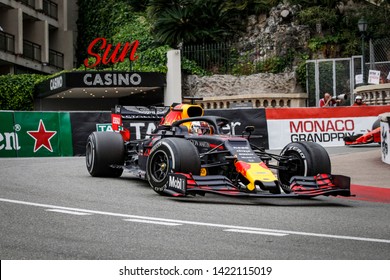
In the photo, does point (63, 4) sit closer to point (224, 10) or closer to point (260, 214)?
point (224, 10)

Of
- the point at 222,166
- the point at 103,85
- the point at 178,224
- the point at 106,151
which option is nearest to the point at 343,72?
the point at 103,85

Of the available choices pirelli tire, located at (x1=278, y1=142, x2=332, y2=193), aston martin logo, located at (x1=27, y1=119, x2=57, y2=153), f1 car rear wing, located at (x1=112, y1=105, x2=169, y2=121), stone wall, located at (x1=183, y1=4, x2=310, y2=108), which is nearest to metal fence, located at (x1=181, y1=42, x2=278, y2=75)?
stone wall, located at (x1=183, y1=4, x2=310, y2=108)

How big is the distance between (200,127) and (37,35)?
3703 centimetres

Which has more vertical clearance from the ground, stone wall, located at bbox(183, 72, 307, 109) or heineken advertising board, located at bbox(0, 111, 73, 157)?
stone wall, located at bbox(183, 72, 307, 109)

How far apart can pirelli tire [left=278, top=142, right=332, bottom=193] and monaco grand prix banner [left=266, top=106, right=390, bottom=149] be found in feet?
43.2

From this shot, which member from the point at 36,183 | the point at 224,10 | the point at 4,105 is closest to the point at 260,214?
the point at 36,183

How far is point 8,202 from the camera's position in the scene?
10.9 m

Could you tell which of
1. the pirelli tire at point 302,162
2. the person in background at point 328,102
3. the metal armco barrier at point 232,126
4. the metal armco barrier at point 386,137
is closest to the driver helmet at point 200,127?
the pirelli tire at point 302,162

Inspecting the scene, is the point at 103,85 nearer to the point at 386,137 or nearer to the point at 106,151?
the point at 386,137

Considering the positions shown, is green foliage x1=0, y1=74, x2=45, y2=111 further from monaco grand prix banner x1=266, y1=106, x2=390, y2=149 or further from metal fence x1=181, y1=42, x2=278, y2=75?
monaco grand prix banner x1=266, y1=106, x2=390, y2=149

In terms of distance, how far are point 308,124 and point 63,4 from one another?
1116 inches

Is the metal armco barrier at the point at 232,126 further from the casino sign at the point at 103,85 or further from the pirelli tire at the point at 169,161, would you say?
the pirelli tire at the point at 169,161

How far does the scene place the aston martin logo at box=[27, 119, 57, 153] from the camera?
24422 millimetres

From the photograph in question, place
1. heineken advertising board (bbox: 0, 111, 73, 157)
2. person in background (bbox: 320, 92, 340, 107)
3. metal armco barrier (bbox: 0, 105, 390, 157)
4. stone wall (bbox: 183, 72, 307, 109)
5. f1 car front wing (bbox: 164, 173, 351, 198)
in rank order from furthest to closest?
1. stone wall (bbox: 183, 72, 307, 109)
2. person in background (bbox: 320, 92, 340, 107)
3. metal armco barrier (bbox: 0, 105, 390, 157)
4. heineken advertising board (bbox: 0, 111, 73, 157)
5. f1 car front wing (bbox: 164, 173, 351, 198)
